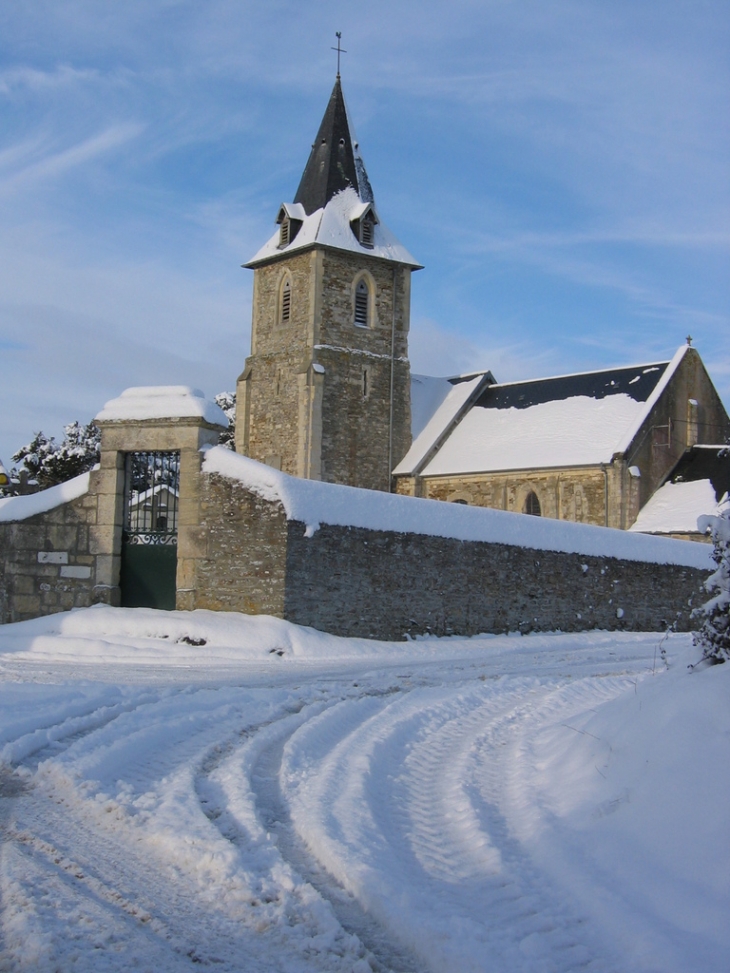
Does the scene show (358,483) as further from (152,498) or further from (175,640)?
(175,640)

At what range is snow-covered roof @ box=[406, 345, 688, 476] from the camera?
33.9m

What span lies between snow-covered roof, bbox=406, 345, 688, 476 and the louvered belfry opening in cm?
699

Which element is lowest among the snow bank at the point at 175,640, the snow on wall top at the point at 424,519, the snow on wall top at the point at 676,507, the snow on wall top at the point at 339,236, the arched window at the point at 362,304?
the snow bank at the point at 175,640

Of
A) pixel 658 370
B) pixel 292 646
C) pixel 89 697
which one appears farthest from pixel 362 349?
pixel 89 697

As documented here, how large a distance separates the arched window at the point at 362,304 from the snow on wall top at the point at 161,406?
68.3ft

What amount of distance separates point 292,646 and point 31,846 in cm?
1067

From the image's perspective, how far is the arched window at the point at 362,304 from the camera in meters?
37.3

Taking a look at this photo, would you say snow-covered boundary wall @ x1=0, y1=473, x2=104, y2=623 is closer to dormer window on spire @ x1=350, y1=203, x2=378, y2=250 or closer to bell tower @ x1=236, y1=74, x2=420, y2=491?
bell tower @ x1=236, y1=74, x2=420, y2=491

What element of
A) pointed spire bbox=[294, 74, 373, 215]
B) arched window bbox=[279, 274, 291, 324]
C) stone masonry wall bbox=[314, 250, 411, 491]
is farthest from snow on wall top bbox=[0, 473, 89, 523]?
pointed spire bbox=[294, 74, 373, 215]

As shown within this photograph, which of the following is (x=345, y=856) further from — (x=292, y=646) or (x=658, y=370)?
(x=658, y=370)

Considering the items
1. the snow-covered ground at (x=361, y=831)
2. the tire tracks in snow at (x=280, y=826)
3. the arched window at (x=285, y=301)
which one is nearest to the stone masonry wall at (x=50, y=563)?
the snow-covered ground at (x=361, y=831)

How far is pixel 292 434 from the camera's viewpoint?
36.4m

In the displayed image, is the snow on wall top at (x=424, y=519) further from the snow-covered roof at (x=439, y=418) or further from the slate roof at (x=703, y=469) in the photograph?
the snow-covered roof at (x=439, y=418)

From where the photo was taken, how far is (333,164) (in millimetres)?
39000
